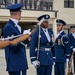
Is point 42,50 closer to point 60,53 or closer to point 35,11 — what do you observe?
point 60,53

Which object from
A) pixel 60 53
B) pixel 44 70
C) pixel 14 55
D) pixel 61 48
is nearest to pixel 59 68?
pixel 60 53

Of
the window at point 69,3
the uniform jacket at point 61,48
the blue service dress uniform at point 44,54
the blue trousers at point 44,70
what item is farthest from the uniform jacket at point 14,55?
the window at point 69,3

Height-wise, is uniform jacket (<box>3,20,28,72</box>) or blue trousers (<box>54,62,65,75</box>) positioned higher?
uniform jacket (<box>3,20,28,72</box>)

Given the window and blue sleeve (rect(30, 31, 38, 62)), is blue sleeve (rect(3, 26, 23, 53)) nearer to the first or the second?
blue sleeve (rect(30, 31, 38, 62))

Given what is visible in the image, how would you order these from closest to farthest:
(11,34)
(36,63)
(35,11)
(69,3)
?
(11,34)
(36,63)
(35,11)
(69,3)

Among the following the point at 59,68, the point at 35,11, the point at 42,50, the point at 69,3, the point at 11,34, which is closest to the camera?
the point at 11,34

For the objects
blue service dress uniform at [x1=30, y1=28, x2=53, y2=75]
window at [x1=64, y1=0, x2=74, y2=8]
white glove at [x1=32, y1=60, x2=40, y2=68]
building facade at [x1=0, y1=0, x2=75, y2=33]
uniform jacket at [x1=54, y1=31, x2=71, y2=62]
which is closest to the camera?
white glove at [x1=32, y1=60, x2=40, y2=68]

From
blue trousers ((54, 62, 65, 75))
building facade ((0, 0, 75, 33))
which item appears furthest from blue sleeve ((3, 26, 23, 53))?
building facade ((0, 0, 75, 33))

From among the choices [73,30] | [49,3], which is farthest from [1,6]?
[73,30]

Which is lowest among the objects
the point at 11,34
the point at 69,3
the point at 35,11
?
the point at 35,11

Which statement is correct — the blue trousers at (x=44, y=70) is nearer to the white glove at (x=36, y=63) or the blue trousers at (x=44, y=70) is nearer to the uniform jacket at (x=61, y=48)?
the white glove at (x=36, y=63)

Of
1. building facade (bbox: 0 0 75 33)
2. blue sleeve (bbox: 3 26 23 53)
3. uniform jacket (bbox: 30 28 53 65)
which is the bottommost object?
building facade (bbox: 0 0 75 33)

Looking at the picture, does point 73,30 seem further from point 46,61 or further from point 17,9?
point 17,9

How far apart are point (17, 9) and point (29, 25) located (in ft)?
79.8
